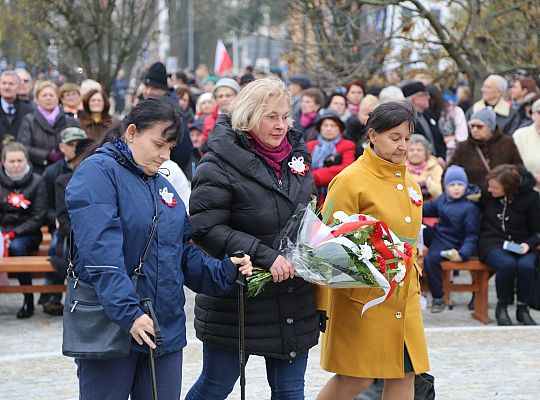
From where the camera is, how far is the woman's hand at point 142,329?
14.5 feet

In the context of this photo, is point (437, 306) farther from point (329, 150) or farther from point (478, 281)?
point (329, 150)

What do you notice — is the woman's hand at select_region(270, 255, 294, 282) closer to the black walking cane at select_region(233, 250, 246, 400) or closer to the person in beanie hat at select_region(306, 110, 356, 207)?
the black walking cane at select_region(233, 250, 246, 400)

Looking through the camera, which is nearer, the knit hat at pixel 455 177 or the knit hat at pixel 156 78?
the knit hat at pixel 455 177

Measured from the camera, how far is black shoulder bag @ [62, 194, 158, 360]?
14.8 feet

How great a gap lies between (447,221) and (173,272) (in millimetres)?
6391

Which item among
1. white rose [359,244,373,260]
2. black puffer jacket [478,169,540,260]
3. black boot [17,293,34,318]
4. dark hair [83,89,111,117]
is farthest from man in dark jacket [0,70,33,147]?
white rose [359,244,373,260]

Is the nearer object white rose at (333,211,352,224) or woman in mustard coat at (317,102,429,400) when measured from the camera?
white rose at (333,211,352,224)

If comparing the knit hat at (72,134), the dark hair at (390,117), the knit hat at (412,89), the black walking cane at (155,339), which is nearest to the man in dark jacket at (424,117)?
the knit hat at (412,89)

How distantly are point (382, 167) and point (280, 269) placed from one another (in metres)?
0.93

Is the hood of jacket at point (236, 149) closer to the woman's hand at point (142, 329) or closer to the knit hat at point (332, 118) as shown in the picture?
the woman's hand at point (142, 329)

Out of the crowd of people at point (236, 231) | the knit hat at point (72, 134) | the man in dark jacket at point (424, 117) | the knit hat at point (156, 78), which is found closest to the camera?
the crowd of people at point (236, 231)

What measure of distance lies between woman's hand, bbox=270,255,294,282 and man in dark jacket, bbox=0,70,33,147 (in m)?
8.98

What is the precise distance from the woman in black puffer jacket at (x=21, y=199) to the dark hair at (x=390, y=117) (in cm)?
607

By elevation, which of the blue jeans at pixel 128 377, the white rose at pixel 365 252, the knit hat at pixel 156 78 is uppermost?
the knit hat at pixel 156 78
